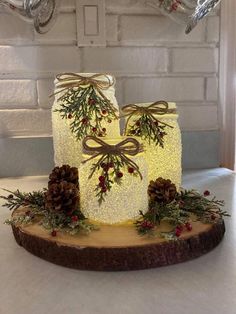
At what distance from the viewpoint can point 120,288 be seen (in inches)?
14.9

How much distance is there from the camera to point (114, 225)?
464 millimetres

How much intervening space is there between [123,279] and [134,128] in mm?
227

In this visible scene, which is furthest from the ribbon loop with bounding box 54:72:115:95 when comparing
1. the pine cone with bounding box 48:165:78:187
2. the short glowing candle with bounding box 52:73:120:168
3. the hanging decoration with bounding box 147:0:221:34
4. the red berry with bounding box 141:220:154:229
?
the hanging decoration with bounding box 147:0:221:34

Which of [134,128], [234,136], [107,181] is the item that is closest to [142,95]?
[234,136]

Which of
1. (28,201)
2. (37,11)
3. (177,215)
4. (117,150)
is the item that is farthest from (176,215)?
(37,11)

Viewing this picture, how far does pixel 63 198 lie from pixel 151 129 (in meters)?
0.15

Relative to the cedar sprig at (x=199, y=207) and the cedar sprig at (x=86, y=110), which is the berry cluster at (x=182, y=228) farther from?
the cedar sprig at (x=86, y=110)

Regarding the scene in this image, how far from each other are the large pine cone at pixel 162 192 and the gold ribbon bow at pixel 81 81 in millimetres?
167

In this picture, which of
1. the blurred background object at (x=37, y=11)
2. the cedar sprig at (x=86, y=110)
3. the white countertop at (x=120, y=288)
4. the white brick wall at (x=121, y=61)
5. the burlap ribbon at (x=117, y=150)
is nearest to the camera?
the white countertop at (x=120, y=288)

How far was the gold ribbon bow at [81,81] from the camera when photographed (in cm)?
56

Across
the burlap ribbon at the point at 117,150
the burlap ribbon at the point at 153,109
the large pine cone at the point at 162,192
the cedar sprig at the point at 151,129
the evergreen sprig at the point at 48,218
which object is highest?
the burlap ribbon at the point at 153,109

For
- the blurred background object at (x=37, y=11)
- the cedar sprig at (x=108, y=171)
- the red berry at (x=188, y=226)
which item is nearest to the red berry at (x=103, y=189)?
the cedar sprig at (x=108, y=171)

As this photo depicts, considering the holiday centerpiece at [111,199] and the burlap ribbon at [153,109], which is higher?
the burlap ribbon at [153,109]

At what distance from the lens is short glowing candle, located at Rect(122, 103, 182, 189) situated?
542 millimetres
